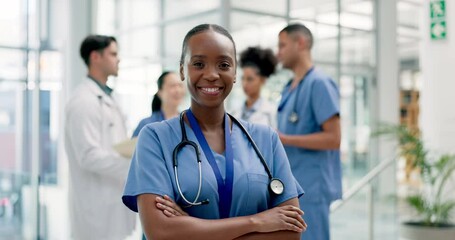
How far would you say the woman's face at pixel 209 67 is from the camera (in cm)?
122

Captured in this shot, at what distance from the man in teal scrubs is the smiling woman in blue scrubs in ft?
2.93

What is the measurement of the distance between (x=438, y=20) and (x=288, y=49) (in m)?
3.18

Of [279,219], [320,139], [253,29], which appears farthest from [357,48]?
[279,219]

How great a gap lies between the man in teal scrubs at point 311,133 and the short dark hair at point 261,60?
3.28 ft

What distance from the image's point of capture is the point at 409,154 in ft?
14.4

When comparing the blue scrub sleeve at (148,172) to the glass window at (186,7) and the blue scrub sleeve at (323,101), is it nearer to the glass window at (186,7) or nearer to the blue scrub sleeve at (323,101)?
the blue scrub sleeve at (323,101)

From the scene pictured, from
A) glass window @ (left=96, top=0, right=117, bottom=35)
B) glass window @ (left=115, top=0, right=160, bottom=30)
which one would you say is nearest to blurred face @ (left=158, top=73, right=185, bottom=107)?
glass window @ (left=96, top=0, right=117, bottom=35)

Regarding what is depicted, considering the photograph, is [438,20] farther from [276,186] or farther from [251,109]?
[276,186]

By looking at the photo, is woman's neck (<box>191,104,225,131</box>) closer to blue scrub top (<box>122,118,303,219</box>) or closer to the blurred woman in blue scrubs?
blue scrub top (<box>122,118,303,219</box>)

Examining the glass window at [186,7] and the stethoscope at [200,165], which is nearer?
the stethoscope at [200,165]

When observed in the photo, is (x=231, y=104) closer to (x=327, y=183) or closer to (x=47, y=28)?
(x=47, y=28)

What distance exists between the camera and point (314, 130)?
225 cm

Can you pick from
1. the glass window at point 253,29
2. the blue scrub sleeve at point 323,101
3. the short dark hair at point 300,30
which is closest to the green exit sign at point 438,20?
the glass window at point 253,29

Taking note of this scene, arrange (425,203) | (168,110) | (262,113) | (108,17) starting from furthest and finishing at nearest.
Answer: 1. (108,17)
2. (425,203)
3. (262,113)
4. (168,110)
